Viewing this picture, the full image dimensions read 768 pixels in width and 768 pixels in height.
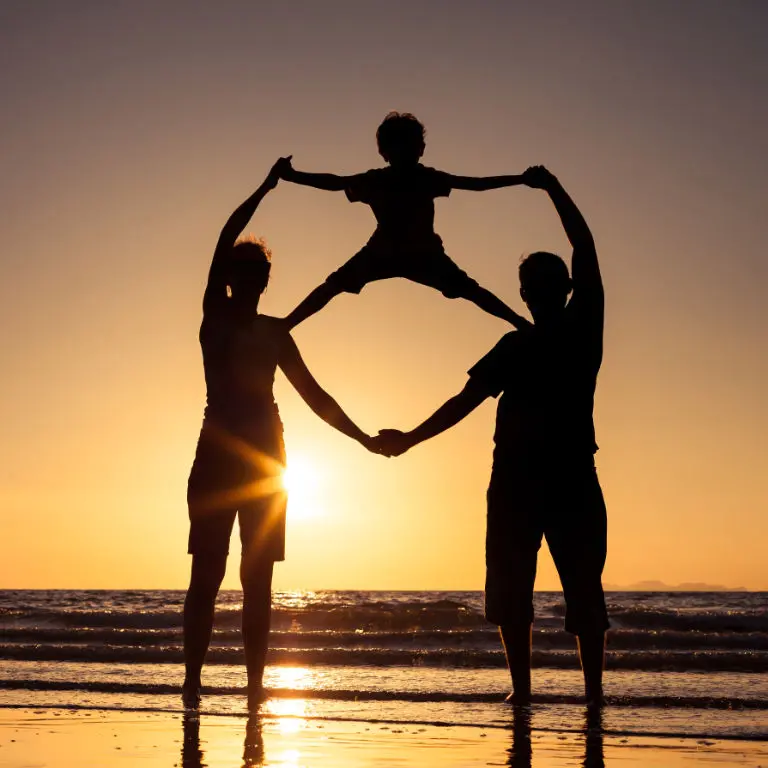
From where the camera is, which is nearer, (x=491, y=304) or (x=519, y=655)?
(x=519, y=655)

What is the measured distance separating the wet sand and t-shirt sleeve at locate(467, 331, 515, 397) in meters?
1.70

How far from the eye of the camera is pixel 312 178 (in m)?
6.00

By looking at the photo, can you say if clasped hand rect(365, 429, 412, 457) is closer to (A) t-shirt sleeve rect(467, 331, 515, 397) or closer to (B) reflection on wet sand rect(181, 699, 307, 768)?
(A) t-shirt sleeve rect(467, 331, 515, 397)

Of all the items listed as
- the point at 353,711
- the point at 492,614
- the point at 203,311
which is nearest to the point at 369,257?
the point at 203,311

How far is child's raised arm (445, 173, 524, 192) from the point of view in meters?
5.77

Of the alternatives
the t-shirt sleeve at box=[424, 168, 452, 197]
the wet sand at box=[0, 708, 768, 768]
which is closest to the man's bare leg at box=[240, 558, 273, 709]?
the wet sand at box=[0, 708, 768, 768]

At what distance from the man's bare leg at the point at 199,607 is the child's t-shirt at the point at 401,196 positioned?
6.70 feet

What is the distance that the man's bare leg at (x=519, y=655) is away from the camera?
17.5 feet

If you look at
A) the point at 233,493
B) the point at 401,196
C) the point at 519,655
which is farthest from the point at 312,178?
the point at 519,655

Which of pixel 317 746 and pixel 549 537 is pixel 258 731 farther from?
pixel 549 537

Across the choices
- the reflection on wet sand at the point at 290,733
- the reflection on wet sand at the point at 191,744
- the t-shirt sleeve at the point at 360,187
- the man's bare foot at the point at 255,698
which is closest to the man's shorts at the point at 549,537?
the reflection on wet sand at the point at 290,733

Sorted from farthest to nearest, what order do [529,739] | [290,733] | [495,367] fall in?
1. [495,367]
2. [290,733]
3. [529,739]

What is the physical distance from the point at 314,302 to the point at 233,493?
4.01ft

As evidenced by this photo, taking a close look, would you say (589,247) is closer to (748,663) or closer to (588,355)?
(588,355)
